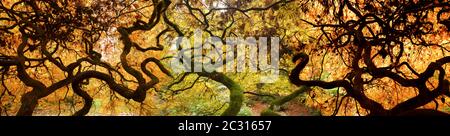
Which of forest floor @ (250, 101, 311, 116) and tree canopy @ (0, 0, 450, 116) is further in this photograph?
forest floor @ (250, 101, 311, 116)

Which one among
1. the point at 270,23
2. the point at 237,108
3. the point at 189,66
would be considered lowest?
the point at 237,108

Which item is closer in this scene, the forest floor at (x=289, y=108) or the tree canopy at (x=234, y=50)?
the tree canopy at (x=234, y=50)

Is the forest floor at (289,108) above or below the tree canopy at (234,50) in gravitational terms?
below

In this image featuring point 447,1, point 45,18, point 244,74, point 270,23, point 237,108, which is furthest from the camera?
point 244,74

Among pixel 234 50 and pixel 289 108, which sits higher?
pixel 234 50

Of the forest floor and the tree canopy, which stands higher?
the tree canopy

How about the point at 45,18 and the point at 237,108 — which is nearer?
the point at 45,18

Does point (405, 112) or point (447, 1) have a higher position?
point (447, 1)

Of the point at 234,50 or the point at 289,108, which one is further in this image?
the point at 289,108
